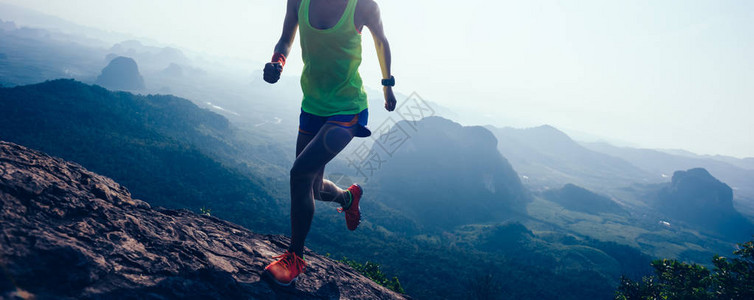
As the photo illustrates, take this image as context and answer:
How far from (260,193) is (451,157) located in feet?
291

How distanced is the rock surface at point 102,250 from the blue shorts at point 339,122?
6.31 ft

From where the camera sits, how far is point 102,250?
278 cm

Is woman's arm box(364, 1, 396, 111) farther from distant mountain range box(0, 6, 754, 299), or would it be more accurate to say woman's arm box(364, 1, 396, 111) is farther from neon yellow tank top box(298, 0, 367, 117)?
distant mountain range box(0, 6, 754, 299)

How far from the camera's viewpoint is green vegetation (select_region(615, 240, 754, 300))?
14617mm

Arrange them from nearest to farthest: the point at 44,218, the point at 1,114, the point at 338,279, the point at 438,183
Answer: the point at 44,218 < the point at 338,279 < the point at 1,114 < the point at 438,183

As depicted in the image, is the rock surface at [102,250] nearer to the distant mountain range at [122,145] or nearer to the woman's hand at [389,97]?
the woman's hand at [389,97]

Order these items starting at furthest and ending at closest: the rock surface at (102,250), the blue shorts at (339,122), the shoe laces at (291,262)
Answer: the shoe laces at (291,262) < the blue shorts at (339,122) < the rock surface at (102,250)

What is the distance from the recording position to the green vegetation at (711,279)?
575 inches

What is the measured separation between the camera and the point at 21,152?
3570mm

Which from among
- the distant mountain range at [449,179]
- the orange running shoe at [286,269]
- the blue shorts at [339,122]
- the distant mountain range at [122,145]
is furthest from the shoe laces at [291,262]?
the distant mountain range at [449,179]

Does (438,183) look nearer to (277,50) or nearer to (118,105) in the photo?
(118,105)

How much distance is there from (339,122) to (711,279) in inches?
964

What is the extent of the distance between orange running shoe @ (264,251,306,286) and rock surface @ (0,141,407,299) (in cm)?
13

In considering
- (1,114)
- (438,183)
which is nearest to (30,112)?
(1,114)
